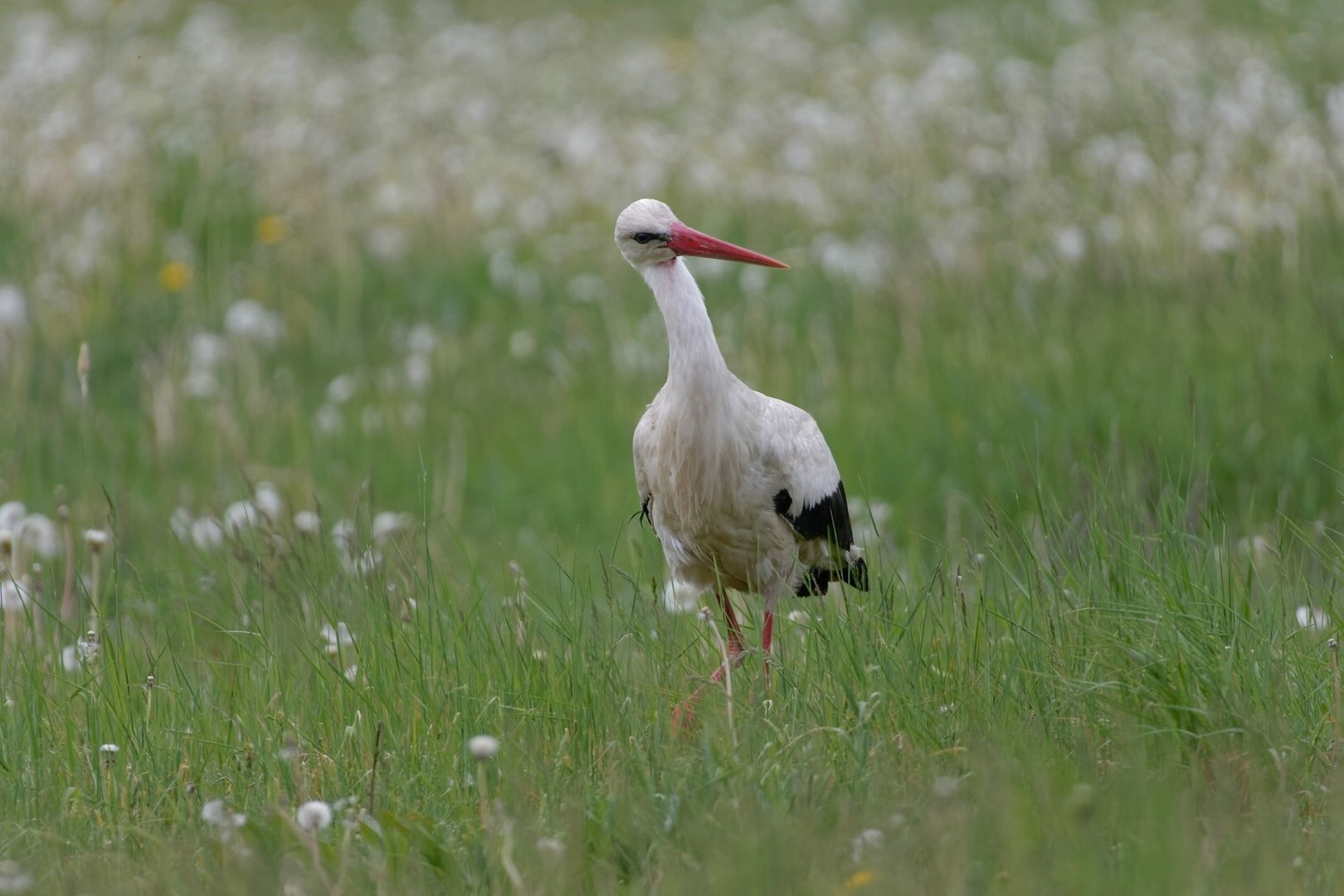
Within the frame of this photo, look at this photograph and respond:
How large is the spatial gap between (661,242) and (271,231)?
6.16 meters

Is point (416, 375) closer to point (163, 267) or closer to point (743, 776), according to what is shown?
point (163, 267)

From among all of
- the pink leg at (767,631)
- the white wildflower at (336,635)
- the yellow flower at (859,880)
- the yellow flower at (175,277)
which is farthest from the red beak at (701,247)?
the yellow flower at (175,277)

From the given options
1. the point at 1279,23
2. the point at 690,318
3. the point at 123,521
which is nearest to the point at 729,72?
the point at 1279,23

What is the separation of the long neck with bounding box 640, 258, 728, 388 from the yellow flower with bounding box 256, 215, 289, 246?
6029mm

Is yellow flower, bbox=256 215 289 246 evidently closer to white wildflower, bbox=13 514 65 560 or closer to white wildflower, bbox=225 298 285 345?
white wildflower, bbox=225 298 285 345

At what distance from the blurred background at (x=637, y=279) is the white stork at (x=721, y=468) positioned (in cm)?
24

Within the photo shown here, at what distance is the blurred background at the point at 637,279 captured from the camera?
6.95 meters

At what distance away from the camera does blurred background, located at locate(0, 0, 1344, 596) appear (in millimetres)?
6949

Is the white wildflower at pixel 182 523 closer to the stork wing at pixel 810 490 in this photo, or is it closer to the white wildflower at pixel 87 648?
the white wildflower at pixel 87 648

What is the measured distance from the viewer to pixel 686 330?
4.48 meters

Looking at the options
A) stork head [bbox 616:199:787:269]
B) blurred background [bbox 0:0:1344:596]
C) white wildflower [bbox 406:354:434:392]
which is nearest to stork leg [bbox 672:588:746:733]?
blurred background [bbox 0:0:1344:596]

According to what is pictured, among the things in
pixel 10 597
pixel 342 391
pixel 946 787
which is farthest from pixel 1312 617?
pixel 342 391

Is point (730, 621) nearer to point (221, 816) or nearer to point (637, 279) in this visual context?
point (221, 816)

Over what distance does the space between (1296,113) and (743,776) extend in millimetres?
7280
